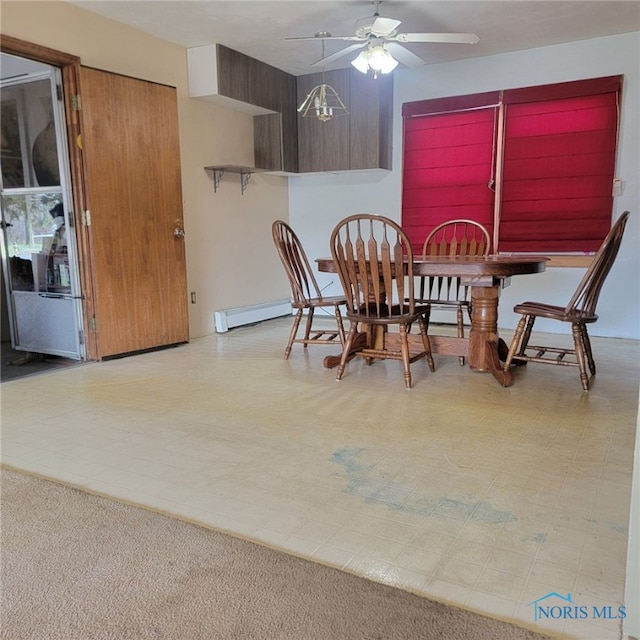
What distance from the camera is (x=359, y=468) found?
1896 millimetres

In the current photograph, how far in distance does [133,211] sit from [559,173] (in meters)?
3.53

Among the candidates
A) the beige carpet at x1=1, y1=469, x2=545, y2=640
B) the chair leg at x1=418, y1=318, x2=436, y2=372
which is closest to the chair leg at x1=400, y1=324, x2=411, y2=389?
the chair leg at x1=418, y1=318, x2=436, y2=372

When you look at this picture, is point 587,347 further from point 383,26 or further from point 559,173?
point 383,26

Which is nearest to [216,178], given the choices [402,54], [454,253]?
[402,54]

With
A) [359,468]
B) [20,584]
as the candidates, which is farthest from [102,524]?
[359,468]

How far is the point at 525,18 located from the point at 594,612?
398 centimetres

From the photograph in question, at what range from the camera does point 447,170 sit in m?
4.96

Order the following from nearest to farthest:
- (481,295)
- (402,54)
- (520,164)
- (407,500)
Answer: (407,500)
(481,295)
(402,54)
(520,164)

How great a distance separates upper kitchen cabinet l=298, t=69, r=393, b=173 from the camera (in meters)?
4.95

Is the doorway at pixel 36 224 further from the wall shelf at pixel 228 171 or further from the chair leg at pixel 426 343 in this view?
the chair leg at pixel 426 343

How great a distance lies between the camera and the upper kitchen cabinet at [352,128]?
495 centimetres

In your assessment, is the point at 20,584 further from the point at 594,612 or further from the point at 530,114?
the point at 530,114

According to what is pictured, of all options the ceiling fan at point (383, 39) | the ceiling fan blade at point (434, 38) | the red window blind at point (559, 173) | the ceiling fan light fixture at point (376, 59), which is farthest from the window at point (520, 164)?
the ceiling fan light fixture at point (376, 59)

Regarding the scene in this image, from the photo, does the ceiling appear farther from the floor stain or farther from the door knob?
the floor stain
